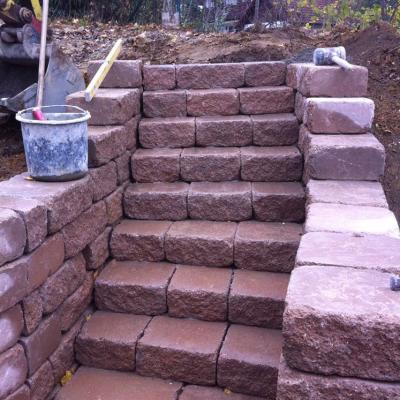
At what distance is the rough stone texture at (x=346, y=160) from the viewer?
3.45 m

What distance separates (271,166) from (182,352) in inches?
70.6

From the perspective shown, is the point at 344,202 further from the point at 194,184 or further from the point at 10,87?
the point at 10,87

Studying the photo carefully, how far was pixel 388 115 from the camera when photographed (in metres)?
4.88

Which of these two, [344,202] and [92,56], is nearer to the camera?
[344,202]

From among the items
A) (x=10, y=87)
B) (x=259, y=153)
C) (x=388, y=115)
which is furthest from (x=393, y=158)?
(x=10, y=87)

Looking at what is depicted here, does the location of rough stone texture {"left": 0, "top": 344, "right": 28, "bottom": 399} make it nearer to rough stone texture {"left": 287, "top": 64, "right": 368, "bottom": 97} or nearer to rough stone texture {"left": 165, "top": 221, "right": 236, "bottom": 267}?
rough stone texture {"left": 165, "top": 221, "right": 236, "bottom": 267}

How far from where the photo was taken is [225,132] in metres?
4.66

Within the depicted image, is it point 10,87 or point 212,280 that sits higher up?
point 10,87

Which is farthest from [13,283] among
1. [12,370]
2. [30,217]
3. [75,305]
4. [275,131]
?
[275,131]

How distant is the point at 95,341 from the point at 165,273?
2.27 ft

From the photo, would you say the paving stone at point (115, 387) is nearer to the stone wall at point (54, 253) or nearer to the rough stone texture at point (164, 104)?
the stone wall at point (54, 253)

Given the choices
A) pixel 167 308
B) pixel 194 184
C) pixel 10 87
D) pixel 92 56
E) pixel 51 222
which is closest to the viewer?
pixel 51 222

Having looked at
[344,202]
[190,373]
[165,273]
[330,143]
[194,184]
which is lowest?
[190,373]

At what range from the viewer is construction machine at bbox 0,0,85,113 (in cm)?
496
